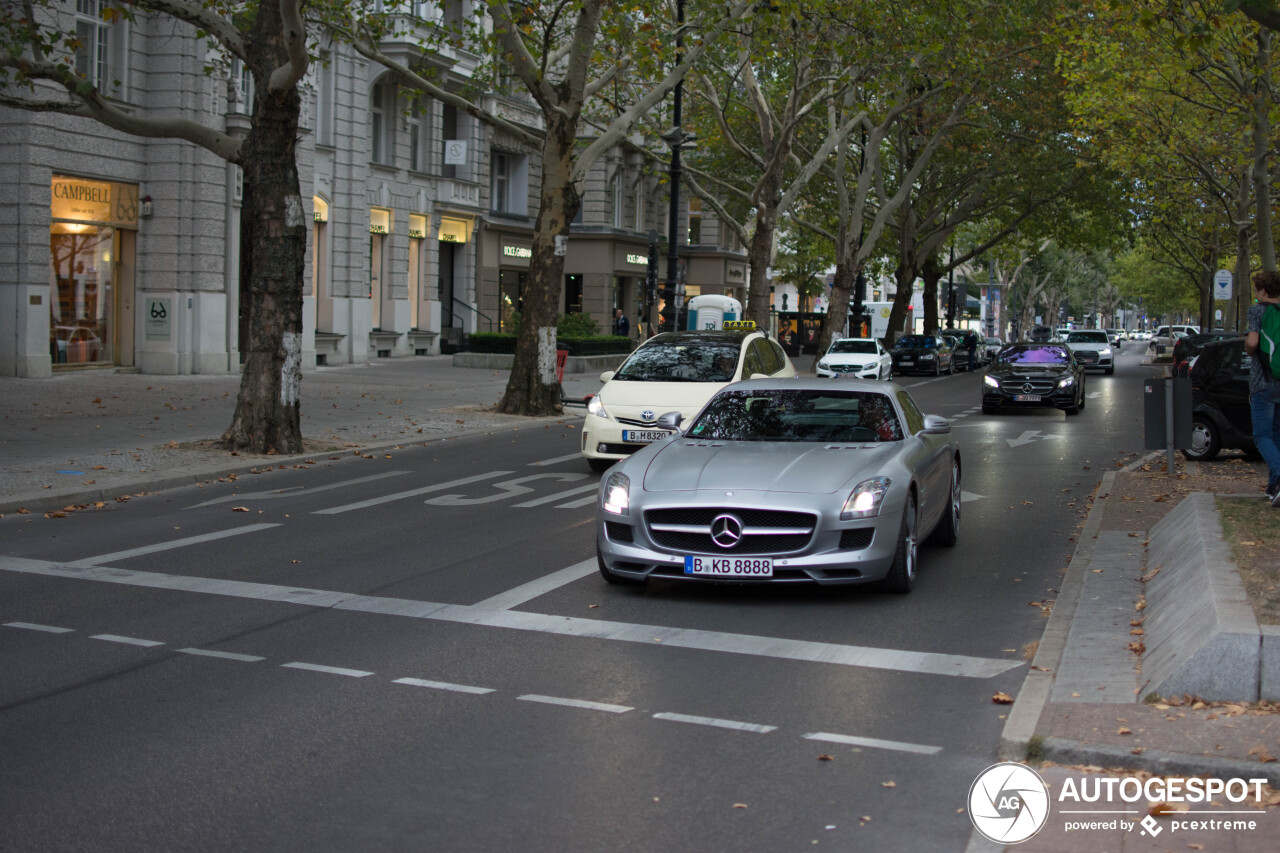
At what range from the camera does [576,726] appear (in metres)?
5.71

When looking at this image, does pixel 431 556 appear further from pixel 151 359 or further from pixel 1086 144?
pixel 1086 144

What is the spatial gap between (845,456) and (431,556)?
10.3 feet

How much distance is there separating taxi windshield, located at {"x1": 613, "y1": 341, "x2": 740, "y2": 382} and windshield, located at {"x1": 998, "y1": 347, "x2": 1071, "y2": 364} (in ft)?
38.3

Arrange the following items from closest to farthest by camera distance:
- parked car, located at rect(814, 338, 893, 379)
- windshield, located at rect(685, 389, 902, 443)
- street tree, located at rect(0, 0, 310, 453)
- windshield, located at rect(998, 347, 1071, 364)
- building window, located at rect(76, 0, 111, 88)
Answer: windshield, located at rect(685, 389, 902, 443)
street tree, located at rect(0, 0, 310, 453)
windshield, located at rect(998, 347, 1071, 364)
building window, located at rect(76, 0, 111, 88)
parked car, located at rect(814, 338, 893, 379)

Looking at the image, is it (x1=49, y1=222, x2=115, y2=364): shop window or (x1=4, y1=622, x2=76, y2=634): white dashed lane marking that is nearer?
(x1=4, y1=622, x2=76, y2=634): white dashed lane marking

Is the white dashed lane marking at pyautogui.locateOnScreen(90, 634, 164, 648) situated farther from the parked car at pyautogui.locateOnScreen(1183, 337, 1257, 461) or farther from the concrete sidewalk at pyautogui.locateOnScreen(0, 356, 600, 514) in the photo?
the parked car at pyautogui.locateOnScreen(1183, 337, 1257, 461)

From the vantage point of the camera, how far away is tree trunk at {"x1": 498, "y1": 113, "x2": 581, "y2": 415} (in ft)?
73.2

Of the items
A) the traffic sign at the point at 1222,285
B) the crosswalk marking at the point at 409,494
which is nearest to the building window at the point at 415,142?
the traffic sign at the point at 1222,285

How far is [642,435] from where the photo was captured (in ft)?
48.3

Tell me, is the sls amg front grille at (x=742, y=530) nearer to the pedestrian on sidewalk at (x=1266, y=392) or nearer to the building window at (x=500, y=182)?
the pedestrian on sidewalk at (x=1266, y=392)

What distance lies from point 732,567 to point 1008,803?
3217 millimetres

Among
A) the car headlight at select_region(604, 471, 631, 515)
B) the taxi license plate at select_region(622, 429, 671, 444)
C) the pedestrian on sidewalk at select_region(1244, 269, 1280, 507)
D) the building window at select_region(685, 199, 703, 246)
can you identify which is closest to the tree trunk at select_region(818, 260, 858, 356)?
the building window at select_region(685, 199, 703, 246)

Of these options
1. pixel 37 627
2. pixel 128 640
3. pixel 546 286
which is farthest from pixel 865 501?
pixel 546 286

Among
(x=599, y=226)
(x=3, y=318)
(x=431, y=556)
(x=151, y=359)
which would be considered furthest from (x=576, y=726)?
(x=599, y=226)
